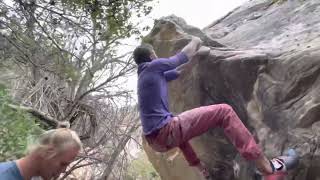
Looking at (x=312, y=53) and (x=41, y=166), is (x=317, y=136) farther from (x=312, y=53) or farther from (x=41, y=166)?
(x=41, y=166)

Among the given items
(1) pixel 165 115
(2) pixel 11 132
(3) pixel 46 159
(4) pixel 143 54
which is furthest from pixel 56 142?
(4) pixel 143 54

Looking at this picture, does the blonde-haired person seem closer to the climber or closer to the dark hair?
the climber

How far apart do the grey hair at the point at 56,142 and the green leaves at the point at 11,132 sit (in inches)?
73.3

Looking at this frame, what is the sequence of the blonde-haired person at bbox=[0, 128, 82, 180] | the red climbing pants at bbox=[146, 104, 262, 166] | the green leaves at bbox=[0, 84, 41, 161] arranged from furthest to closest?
the red climbing pants at bbox=[146, 104, 262, 166]
the green leaves at bbox=[0, 84, 41, 161]
the blonde-haired person at bbox=[0, 128, 82, 180]

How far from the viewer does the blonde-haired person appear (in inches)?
114

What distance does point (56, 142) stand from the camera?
2.93 meters

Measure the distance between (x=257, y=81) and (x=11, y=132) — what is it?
2.80m

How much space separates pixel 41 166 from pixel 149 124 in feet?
8.30

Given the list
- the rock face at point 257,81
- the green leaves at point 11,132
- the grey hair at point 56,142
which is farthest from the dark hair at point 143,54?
the grey hair at point 56,142

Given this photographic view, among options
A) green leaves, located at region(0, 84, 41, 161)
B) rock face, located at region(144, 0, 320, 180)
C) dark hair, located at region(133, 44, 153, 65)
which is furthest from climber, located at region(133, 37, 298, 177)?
green leaves, located at region(0, 84, 41, 161)

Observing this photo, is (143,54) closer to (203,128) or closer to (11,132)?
(203,128)

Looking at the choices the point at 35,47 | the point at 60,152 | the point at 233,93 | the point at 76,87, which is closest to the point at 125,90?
the point at 76,87

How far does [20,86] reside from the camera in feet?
27.7

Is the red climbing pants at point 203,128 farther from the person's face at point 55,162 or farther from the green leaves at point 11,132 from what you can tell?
the person's face at point 55,162
